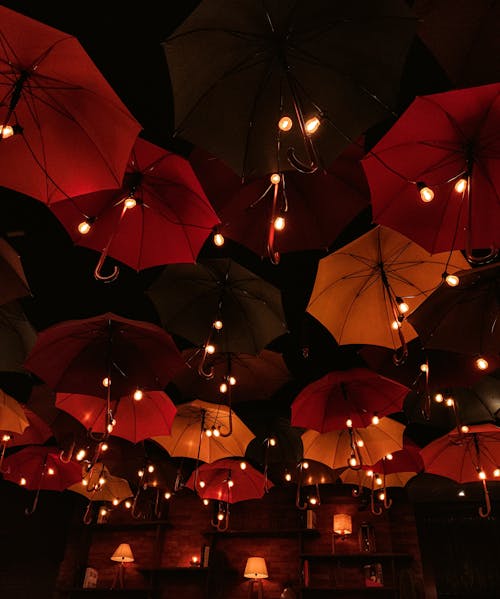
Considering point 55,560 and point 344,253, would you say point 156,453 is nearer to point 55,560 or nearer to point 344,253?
point 55,560

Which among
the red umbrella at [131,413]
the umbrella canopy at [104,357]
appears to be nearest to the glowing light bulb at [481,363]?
the umbrella canopy at [104,357]

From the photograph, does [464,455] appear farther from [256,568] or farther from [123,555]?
[123,555]

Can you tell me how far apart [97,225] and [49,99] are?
3.00ft

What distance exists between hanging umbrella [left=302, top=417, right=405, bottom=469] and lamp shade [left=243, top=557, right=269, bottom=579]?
241 cm

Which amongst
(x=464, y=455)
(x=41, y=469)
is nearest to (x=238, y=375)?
(x=464, y=455)

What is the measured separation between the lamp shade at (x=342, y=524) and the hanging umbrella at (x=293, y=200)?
5478 millimetres

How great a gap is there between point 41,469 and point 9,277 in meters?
4.23

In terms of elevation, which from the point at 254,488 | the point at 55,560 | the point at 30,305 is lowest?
the point at 55,560

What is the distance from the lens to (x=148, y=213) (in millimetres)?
3170

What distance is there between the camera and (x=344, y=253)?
3.56 metres

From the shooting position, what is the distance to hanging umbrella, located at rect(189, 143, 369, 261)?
315 cm

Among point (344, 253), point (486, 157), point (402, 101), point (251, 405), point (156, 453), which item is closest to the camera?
point (486, 157)

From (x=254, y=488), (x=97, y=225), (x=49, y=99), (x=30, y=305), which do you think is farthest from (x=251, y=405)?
(x=49, y=99)

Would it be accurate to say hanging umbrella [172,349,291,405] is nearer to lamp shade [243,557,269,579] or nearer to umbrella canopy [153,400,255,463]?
umbrella canopy [153,400,255,463]
